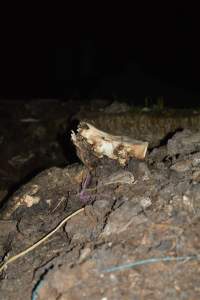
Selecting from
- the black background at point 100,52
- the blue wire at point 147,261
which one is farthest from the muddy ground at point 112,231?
the black background at point 100,52

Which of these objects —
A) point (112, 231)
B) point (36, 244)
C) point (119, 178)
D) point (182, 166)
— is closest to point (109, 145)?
point (119, 178)

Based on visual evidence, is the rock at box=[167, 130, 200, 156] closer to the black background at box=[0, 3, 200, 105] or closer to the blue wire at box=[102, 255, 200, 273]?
the blue wire at box=[102, 255, 200, 273]

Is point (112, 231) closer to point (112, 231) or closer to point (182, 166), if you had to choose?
point (112, 231)

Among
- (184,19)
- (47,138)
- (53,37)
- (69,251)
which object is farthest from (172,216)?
(53,37)

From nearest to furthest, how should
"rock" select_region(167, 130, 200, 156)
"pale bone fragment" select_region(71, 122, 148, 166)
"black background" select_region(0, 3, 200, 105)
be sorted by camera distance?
1. "pale bone fragment" select_region(71, 122, 148, 166)
2. "rock" select_region(167, 130, 200, 156)
3. "black background" select_region(0, 3, 200, 105)

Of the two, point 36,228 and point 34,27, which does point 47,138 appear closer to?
point 36,228

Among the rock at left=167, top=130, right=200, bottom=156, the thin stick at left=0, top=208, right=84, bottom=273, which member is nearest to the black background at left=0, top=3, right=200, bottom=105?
the rock at left=167, top=130, right=200, bottom=156

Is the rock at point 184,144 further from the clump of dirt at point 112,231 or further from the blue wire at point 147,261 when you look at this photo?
the blue wire at point 147,261

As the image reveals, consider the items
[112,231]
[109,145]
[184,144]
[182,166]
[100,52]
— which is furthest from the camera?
[100,52]
